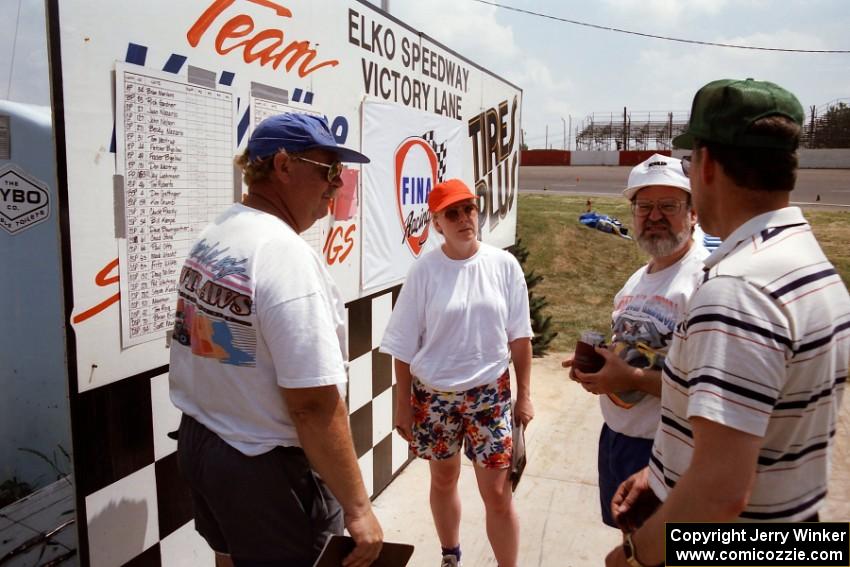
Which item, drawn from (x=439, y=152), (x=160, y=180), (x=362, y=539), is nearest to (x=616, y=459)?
(x=362, y=539)

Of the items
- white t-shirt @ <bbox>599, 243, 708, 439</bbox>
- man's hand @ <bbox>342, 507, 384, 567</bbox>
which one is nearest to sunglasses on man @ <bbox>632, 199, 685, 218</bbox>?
white t-shirt @ <bbox>599, 243, 708, 439</bbox>

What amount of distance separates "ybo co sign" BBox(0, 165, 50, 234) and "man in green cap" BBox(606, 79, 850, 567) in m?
2.20

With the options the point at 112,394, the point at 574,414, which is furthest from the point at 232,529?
the point at 574,414

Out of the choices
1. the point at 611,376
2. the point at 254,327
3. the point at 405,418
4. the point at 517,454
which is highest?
the point at 254,327

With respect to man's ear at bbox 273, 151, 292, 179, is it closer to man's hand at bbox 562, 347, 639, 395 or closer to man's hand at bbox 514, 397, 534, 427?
man's hand at bbox 562, 347, 639, 395

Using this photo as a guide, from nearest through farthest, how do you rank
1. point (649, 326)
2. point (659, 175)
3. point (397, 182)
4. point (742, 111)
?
point (742, 111), point (649, 326), point (659, 175), point (397, 182)

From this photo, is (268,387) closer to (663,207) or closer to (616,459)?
(616,459)

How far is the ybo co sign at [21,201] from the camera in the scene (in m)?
2.25

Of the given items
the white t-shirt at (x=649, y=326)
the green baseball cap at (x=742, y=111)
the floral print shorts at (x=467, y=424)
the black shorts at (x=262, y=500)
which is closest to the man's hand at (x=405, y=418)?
the floral print shorts at (x=467, y=424)

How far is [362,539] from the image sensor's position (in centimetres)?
142

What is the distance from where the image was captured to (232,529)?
1425 mm

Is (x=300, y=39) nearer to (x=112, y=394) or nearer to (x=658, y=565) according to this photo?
(x=112, y=394)

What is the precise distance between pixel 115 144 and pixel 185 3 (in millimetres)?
513

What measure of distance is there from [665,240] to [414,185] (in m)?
1.69
